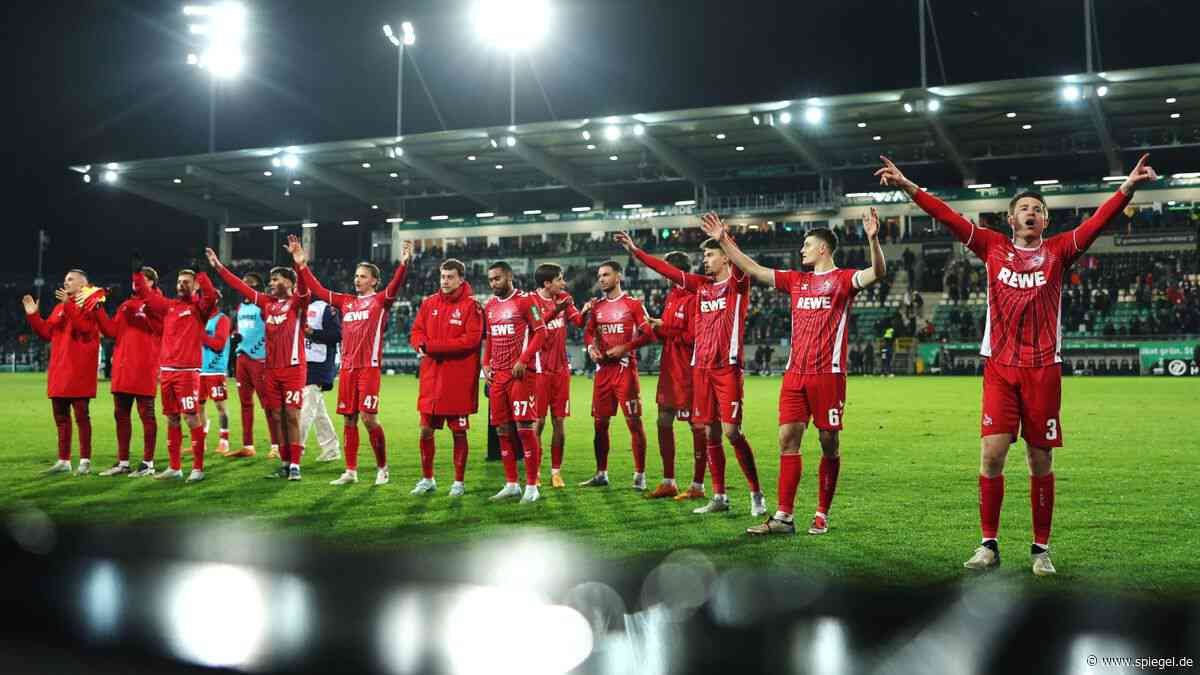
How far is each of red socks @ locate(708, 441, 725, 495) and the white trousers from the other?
18.2ft

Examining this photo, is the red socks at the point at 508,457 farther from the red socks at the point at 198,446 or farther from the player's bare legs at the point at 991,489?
the player's bare legs at the point at 991,489

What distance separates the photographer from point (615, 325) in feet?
30.4

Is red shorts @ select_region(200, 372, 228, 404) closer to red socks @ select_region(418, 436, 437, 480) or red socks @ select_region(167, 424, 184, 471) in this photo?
red socks @ select_region(167, 424, 184, 471)

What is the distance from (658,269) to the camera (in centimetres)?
829

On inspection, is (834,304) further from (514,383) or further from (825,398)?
(514,383)

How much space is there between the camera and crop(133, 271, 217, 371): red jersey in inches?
379

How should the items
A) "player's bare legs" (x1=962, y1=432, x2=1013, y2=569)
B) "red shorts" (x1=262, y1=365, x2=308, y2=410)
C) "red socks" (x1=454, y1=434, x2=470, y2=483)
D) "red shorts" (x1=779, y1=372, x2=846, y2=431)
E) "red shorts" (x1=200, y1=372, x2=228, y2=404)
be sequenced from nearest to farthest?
"player's bare legs" (x1=962, y1=432, x2=1013, y2=569)
"red shorts" (x1=779, y1=372, x2=846, y2=431)
"red socks" (x1=454, y1=434, x2=470, y2=483)
"red shorts" (x1=262, y1=365, x2=308, y2=410)
"red shorts" (x1=200, y1=372, x2=228, y2=404)

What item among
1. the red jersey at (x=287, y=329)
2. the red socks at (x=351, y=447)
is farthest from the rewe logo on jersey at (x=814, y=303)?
the red jersey at (x=287, y=329)

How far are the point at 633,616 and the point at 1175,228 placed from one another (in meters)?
43.4

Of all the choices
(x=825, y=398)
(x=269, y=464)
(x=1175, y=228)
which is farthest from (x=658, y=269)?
(x=1175, y=228)

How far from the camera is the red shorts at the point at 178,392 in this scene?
9516 millimetres

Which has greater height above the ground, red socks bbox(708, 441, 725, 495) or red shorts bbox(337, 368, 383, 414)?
red shorts bbox(337, 368, 383, 414)

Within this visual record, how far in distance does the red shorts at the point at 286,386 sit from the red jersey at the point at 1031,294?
6.64 m

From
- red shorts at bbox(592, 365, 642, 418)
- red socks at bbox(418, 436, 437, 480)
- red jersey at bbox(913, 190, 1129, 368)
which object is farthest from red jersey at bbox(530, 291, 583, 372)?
red jersey at bbox(913, 190, 1129, 368)
